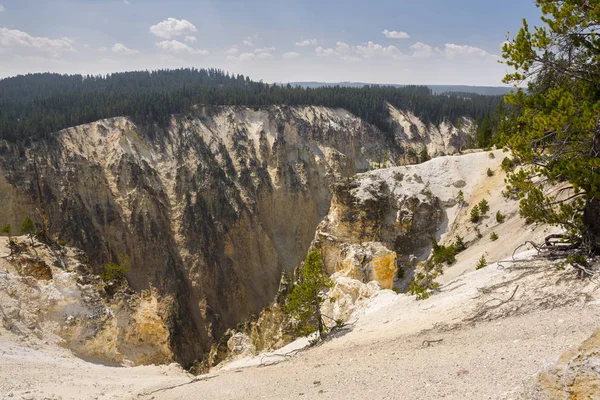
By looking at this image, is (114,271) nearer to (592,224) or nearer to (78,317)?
(78,317)

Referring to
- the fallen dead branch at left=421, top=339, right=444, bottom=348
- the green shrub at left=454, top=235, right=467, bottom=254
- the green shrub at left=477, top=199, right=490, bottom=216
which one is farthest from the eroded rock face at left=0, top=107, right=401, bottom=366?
the fallen dead branch at left=421, top=339, right=444, bottom=348

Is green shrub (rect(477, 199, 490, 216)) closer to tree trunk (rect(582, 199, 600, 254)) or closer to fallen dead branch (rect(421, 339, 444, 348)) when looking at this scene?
tree trunk (rect(582, 199, 600, 254))

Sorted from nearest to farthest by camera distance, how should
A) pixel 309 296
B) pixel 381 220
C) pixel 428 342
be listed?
pixel 428 342, pixel 309 296, pixel 381 220

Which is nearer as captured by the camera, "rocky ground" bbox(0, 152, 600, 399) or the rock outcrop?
"rocky ground" bbox(0, 152, 600, 399)

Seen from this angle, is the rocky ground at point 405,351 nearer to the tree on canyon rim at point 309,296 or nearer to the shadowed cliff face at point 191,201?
the tree on canyon rim at point 309,296

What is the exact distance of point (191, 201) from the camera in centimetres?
6097

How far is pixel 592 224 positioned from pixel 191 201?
56.4 meters

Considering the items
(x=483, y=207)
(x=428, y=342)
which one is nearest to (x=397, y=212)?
(x=483, y=207)

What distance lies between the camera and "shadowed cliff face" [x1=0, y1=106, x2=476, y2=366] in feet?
170

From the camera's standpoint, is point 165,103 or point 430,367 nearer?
point 430,367

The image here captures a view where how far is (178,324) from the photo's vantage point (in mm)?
49406

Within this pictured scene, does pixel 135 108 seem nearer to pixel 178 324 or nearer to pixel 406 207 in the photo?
pixel 178 324

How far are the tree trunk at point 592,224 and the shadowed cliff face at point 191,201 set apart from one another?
44570 mm

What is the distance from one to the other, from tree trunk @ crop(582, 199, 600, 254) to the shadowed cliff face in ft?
146
